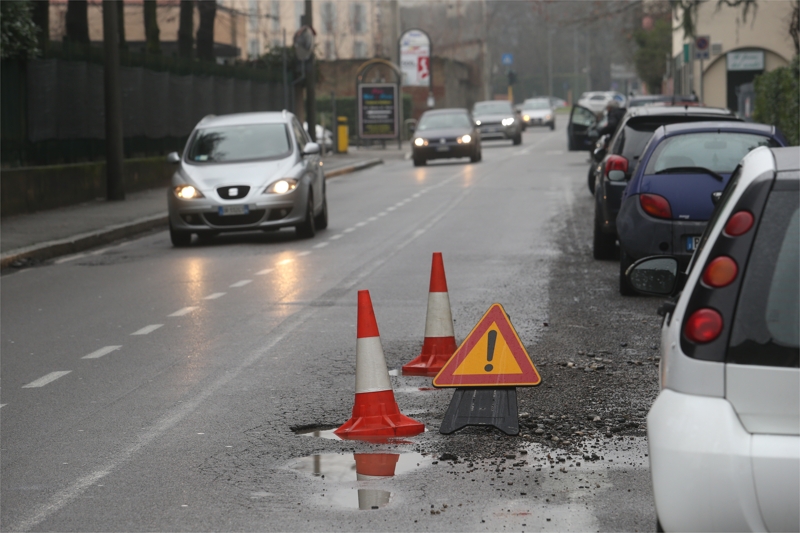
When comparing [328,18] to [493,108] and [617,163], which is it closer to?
[493,108]

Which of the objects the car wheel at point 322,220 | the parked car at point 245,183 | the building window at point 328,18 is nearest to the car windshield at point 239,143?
the parked car at point 245,183

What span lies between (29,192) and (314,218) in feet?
18.0

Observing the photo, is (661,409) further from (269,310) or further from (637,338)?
(269,310)

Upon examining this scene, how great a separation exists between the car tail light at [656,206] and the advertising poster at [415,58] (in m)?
58.2

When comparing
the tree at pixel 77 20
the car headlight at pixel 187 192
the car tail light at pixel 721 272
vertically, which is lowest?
the car headlight at pixel 187 192

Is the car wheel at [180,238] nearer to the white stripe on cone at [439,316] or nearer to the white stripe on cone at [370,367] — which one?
the white stripe on cone at [439,316]

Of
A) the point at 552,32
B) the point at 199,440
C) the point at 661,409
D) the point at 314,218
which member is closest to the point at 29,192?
the point at 314,218

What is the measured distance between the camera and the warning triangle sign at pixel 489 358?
7.09 meters

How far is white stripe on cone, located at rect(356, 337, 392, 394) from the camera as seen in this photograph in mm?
6953

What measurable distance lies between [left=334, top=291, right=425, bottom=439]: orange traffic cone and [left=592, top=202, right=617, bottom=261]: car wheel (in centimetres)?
805

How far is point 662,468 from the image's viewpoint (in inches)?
148

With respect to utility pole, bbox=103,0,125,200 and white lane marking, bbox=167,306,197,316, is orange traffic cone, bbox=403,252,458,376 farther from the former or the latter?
utility pole, bbox=103,0,125,200

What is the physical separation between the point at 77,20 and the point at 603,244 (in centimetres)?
1838

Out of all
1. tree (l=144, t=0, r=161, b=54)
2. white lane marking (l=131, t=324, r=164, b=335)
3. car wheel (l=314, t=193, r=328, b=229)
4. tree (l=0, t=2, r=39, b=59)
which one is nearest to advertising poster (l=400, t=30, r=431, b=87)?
tree (l=144, t=0, r=161, b=54)
